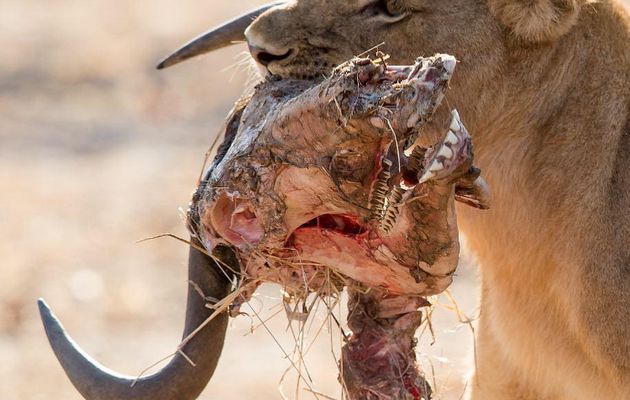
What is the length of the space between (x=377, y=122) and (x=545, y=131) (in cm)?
131

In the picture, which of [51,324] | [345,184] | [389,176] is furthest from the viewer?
[51,324]

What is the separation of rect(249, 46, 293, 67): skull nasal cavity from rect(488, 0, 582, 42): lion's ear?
2.40 ft

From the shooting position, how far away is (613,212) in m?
4.23

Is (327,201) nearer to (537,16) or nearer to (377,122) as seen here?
(377,122)

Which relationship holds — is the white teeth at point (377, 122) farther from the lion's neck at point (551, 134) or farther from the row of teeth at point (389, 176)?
the lion's neck at point (551, 134)

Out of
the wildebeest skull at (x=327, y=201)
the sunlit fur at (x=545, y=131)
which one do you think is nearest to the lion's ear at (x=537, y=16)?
the sunlit fur at (x=545, y=131)

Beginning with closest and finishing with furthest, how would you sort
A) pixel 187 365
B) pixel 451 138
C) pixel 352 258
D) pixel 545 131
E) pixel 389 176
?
pixel 451 138 < pixel 389 176 < pixel 352 258 < pixel 187 365 < pixel 545 131

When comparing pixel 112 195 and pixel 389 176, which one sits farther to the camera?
pixel 112 195

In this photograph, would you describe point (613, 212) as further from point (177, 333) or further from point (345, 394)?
point (177, 333)

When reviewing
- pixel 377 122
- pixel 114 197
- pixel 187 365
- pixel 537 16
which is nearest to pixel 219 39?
pixel 537 16

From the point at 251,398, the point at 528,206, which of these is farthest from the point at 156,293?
the point at 528,206

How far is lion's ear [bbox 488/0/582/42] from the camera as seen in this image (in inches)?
168

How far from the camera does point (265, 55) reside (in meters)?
4.18

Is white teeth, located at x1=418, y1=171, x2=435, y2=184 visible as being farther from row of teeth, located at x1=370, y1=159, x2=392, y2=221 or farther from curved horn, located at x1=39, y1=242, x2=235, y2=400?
curved horn, located at x1=39, y1=242, x2=235, y2=400
